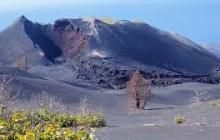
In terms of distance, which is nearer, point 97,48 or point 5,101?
point 5,101

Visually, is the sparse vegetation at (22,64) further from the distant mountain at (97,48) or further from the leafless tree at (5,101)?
the leafless tree at (5,101)

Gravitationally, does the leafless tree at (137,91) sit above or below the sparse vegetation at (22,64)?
below

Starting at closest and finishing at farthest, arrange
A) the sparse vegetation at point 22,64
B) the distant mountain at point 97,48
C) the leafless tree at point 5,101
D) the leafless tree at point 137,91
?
Result: the leafless tree at point 5,101, the leafless tree at point 137,91, the sparse vegetation at point 22,64, the distant mountain at point 97,48

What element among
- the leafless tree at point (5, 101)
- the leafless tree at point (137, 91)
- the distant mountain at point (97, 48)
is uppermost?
the distant mountain at point (97, 48)

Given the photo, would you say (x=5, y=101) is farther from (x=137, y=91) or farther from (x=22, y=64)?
(x=22, y=64)

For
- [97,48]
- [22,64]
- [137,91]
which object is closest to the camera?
[137,91]

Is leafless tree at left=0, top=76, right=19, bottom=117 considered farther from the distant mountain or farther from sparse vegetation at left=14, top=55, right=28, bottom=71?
the distant mountain

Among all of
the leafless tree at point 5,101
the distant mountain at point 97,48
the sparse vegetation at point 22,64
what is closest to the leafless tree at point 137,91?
the distant mountain at point 97,48

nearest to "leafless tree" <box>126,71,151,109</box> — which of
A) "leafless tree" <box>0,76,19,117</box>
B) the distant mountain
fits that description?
the distant mountain

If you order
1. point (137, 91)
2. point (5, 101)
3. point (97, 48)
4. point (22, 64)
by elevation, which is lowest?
point (5, 101)

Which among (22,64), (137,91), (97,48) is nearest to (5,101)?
(137,91)
